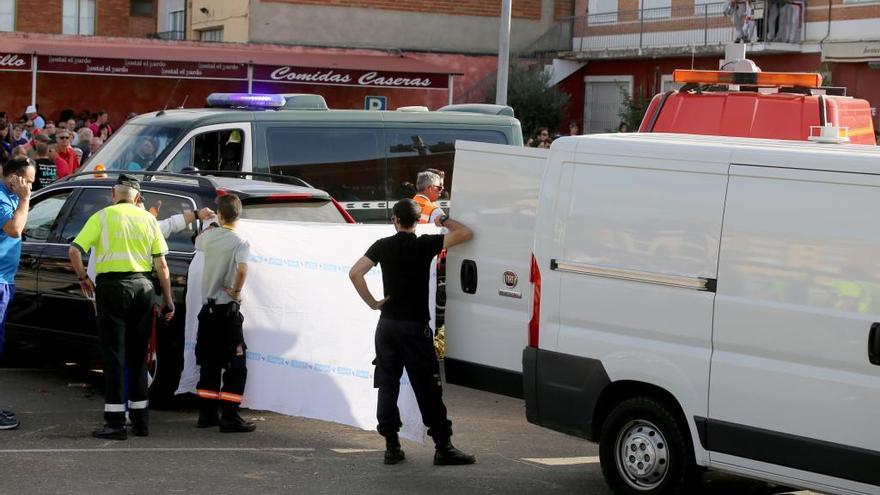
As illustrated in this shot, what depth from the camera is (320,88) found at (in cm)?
3341

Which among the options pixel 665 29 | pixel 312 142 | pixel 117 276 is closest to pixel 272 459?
pixel 117 276

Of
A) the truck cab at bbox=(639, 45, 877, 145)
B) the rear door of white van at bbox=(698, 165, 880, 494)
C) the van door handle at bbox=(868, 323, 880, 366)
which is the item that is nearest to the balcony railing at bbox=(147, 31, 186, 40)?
the truck cab at bbox=(639, 45, 877, 145)

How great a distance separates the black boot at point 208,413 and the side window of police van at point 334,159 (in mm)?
5846

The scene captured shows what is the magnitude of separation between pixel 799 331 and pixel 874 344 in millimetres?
373

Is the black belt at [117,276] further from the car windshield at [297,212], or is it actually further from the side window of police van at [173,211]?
the car windshield at [297,212]

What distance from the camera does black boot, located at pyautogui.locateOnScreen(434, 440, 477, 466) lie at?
26.9ft

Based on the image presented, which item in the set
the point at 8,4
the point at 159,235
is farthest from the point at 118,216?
the point at 8,4

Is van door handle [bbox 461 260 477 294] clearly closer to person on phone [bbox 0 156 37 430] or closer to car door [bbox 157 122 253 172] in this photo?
person on phone [bbox 0 156 37 430]

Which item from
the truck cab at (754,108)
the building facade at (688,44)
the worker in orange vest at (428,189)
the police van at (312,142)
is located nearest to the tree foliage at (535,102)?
the building facade at (688,44)

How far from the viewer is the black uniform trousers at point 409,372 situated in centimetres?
811

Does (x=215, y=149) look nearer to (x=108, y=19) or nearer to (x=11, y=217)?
(x=11, y=217)

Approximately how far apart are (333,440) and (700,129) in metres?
4.30

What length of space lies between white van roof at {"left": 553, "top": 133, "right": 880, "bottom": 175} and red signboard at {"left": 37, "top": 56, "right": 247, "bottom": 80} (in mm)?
22832

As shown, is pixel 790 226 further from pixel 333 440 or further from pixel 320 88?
pixel 320 88
